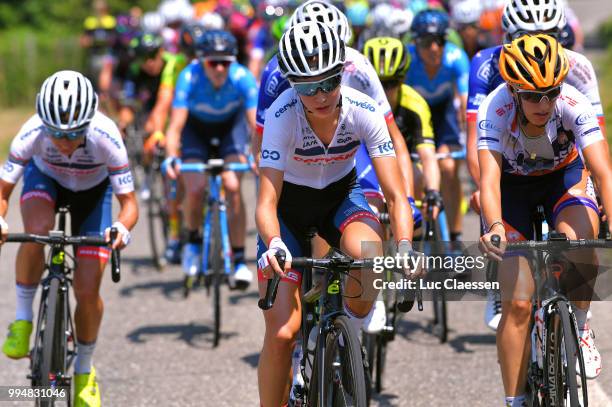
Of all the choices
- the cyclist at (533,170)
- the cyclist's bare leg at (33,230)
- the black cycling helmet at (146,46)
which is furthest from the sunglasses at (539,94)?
the black cycling helmet at (146,46)

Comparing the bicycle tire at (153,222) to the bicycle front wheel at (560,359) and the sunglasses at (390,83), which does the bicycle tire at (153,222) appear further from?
the bicycle front wheel at (560,359)

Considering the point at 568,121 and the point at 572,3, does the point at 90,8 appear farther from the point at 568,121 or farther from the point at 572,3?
the point at 568,121

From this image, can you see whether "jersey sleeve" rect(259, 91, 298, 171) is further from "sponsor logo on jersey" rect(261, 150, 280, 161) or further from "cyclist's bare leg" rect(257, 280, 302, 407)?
"cyclist's bare leg" rect(257, 280, 302, 407)

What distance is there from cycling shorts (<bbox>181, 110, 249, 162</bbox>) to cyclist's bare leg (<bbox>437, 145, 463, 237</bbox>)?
171cm

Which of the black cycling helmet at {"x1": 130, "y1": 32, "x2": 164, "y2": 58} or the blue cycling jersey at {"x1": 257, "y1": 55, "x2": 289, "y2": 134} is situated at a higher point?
the black cycling helmet at {"x1": 130, "y1": 32, "x2": 164, "y2": 58}

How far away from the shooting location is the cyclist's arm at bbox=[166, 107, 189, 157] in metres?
9.33

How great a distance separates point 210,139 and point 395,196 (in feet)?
15.5

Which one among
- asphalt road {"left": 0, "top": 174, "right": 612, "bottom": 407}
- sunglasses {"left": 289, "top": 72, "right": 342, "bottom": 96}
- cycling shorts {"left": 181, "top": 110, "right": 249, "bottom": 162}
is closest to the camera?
sunglasses {"left": 289, "top": 72, "right": 342, "bottom": 96}

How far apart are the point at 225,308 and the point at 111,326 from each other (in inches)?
40.1

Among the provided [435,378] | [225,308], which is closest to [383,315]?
[435,378]

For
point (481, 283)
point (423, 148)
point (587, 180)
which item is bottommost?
point (481, 283)

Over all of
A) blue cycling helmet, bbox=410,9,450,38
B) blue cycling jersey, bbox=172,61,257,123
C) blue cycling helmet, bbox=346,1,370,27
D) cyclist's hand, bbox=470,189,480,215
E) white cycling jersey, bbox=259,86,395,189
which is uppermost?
blue cycling helmet, bbox=346,1,370,27

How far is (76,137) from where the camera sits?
6422 millimetres

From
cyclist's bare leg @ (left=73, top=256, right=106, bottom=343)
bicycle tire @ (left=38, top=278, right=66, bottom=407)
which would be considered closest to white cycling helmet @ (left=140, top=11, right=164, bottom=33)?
cyclist's bare leg @ (left=73, top=256, right=106, bottom=343)
